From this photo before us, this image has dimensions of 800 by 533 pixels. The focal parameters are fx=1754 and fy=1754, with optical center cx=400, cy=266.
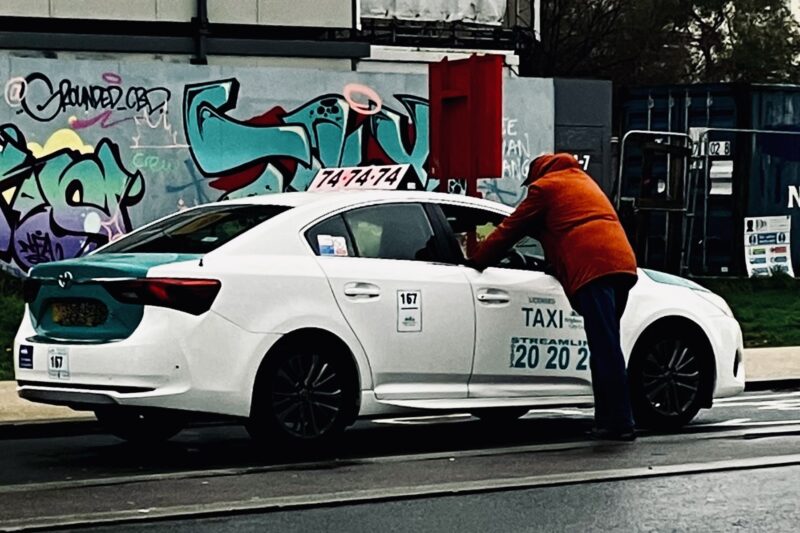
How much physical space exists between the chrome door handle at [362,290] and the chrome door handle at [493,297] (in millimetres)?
710

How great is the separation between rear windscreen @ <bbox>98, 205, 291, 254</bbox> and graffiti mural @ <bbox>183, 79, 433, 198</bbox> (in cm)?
944

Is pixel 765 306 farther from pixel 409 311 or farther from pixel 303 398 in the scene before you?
pixel 303 398

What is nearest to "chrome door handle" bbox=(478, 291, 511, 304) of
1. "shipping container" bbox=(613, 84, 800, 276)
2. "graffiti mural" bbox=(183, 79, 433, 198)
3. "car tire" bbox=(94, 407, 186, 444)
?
"car tire" bbox=(94, 407, 186, 444)

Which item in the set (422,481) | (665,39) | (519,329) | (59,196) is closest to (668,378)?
(519,329)

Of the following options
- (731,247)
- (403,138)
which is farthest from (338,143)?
(731,247)

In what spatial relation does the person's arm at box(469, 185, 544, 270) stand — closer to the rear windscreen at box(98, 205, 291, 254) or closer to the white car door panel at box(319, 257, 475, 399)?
the white car door panel at box(319, 257, 475, 399)

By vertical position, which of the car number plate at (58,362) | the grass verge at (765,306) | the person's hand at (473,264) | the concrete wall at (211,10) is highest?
the concrete wall at (211,10)

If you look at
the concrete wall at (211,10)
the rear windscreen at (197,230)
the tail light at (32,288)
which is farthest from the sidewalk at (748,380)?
the concrete wall at (211,10)

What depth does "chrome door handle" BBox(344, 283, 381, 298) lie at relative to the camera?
31.9 ft

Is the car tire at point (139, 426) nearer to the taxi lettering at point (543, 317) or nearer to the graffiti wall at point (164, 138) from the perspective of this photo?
the taxi lettering at point (543, 317)

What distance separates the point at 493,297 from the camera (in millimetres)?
10250

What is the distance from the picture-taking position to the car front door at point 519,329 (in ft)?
33.6

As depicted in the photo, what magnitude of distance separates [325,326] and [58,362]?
145cm

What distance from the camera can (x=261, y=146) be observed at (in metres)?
20.1
